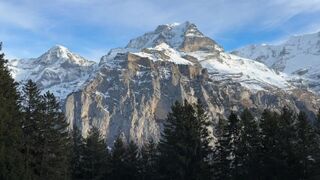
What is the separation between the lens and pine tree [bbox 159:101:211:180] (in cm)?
6731

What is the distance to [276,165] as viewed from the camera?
66.3m

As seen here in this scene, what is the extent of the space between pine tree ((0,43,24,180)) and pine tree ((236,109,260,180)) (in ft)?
94.8

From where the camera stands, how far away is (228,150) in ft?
236

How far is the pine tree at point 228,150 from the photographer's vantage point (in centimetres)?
7119

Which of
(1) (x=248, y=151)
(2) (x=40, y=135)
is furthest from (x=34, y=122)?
(1) (x=248, y=151)

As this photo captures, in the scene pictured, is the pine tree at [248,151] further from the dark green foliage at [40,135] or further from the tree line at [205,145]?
the dark green foliage at [40,135]

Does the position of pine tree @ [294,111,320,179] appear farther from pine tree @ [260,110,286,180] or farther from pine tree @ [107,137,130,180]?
pine tree @ [107,137,130,180]

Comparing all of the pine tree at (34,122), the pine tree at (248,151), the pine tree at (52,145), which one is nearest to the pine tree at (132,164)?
the pine tree at (248,151)

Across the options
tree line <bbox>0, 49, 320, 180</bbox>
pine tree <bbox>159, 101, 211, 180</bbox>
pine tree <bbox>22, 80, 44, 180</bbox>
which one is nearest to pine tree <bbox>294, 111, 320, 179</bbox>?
tree line <bbox>0, 49, 320, 180</bbox>

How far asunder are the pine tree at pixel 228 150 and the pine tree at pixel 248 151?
2.57 feet

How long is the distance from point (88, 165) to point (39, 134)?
27.4 m

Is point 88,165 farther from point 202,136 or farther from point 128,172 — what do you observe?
point 202,136

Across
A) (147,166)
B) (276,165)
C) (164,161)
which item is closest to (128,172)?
(147,166)

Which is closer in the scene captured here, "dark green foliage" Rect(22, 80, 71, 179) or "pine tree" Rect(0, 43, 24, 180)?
"pine tree" Rect(0, 43, 24, 180)
